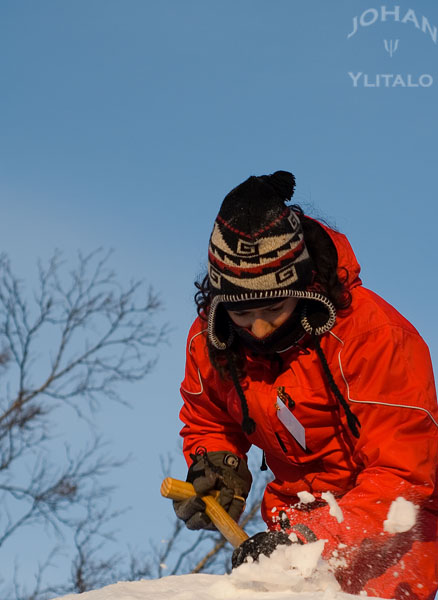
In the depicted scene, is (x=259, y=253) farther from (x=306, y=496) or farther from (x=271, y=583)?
(x=271, y=583)

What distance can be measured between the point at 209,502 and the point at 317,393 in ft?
2.29

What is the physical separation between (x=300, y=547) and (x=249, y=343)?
3.21ft

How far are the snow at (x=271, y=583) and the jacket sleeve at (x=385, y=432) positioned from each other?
0.20m

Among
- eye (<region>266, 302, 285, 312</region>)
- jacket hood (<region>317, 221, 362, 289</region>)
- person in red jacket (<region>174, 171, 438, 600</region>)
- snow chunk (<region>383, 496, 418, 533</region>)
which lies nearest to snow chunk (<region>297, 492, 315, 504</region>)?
person in red jacket (<region>174, 171, 438, 600</region>)

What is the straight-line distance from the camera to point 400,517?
2.97 m

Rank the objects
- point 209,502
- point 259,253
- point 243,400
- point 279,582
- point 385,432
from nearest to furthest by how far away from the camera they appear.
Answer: point 279,582
point 385,432
point 259,253
point 243,400
point 209,502

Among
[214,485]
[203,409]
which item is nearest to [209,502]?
[214,485]

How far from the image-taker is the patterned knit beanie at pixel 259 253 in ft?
10.7

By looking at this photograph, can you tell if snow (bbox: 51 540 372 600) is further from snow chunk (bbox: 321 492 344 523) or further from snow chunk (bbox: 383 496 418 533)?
snow chunk (bbox: 383 496 418 533)

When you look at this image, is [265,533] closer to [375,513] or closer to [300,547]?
[300,547]

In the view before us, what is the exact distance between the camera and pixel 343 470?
353 centimetres

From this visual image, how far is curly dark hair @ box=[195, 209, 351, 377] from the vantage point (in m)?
3.35

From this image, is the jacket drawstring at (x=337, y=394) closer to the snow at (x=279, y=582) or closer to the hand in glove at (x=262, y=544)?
the snow at (x=279, y=582)

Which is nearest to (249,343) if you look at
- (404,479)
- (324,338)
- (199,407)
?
(324,338)
